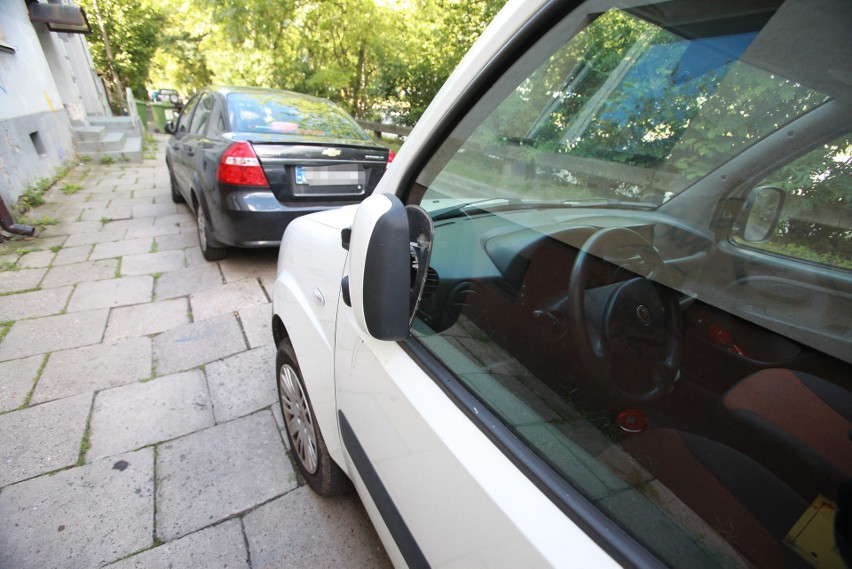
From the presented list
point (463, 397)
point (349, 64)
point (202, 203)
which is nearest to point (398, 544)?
point (463, 397)

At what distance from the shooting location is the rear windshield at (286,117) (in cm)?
368

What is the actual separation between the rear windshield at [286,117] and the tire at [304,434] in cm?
249

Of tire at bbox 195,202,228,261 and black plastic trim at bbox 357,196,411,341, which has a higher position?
black plastic trim at bbox 357,196,411,341

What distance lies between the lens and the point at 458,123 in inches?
38.3

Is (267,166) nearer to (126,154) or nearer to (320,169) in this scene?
(320,169)

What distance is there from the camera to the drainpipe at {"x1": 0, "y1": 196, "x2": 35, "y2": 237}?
4363mm

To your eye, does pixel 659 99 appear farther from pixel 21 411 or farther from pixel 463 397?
pixel 21 411

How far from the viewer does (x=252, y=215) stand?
3.41 metres

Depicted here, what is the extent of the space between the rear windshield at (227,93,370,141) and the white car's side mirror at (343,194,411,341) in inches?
125

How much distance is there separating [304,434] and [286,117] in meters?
3.18

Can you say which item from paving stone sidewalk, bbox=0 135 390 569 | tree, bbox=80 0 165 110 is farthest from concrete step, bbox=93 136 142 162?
tree, bbox=80 0 165 110

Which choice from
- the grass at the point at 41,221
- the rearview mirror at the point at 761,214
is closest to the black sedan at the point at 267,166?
the grass at the point at 41,221

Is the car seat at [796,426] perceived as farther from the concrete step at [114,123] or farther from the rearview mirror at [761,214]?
the concrete step at [114,123]

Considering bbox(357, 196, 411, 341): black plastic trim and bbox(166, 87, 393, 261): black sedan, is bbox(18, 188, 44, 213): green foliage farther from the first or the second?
bbox(357, 196, 411, 341): black plastic trim
